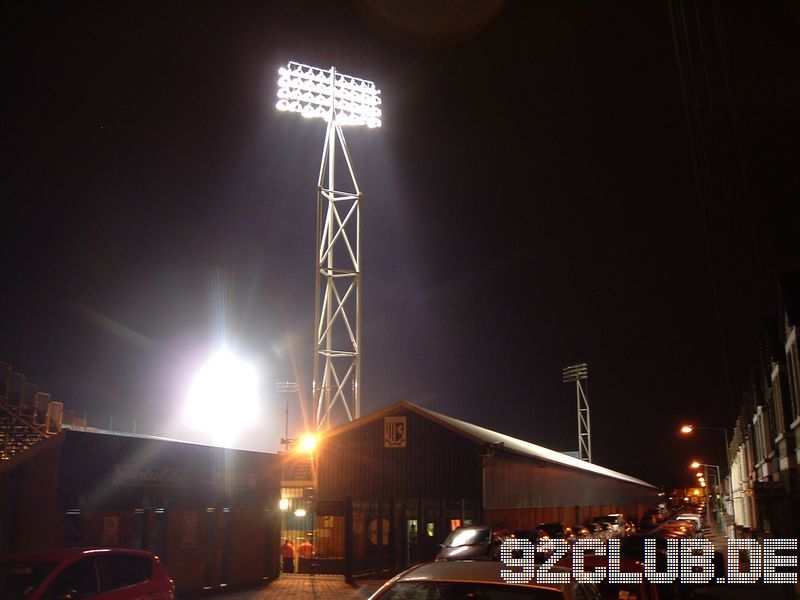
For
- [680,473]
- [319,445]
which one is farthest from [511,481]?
[680,473]

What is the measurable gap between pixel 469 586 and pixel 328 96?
33.0 metres

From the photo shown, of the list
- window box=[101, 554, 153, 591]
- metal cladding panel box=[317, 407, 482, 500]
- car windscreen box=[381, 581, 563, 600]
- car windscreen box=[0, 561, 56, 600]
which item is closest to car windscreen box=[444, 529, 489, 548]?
metal cladding panel box=[317, 407, 482, 500]

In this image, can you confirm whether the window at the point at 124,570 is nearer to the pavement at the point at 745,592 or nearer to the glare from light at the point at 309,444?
the pavement at the point at 745,592

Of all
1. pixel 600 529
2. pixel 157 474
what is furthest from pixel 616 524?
pixel 157 474

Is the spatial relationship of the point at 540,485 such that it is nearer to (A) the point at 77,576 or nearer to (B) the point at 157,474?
(B) the point at 157,474

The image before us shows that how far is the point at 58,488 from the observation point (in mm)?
14852

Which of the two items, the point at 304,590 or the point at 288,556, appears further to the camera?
the point at 288,556

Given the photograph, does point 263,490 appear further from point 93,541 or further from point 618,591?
point 618,591

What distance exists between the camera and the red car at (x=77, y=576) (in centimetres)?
948

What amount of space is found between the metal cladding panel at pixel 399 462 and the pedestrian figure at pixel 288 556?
20.6 feet

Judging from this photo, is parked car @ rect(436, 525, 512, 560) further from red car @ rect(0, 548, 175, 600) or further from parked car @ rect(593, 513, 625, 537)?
parked car @ rect(593, 513, 625, 537)

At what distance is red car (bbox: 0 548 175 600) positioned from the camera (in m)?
9.48

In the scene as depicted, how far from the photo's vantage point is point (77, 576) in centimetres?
987

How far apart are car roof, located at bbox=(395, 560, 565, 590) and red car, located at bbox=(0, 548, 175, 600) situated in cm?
464
